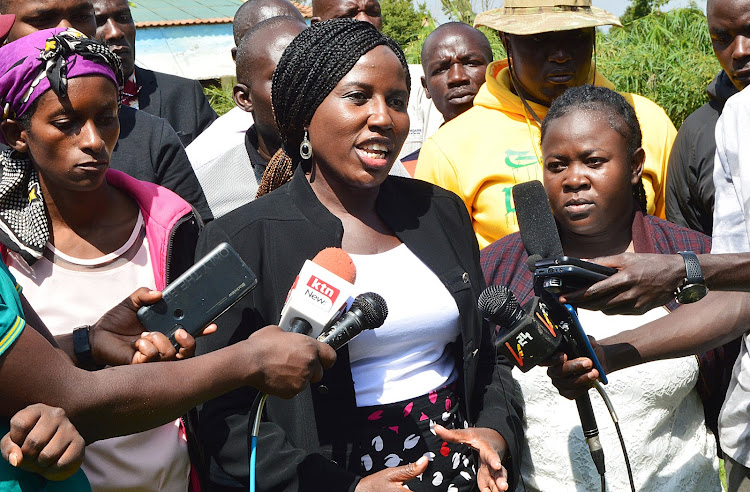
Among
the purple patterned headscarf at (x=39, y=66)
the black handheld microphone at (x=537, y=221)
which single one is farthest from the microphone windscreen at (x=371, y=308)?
the purple patterned headscarf at (x=39, y=66)

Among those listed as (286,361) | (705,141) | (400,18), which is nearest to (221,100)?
(400,18)

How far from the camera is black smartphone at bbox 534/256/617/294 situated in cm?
254

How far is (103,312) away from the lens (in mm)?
2826

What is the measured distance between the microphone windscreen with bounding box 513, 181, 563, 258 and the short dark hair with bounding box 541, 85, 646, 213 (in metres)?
0.71

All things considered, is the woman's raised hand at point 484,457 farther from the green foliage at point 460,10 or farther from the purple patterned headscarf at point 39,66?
→ the green foliage at point 460,10

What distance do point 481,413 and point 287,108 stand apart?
3.94ft

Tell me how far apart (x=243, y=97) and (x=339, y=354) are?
243 cm

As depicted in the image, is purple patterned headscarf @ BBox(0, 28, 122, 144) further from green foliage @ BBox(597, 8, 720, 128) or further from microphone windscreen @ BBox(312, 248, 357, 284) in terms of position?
green foliage @ BBox(597, 8, 720, 128)

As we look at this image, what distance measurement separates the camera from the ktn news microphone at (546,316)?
8.45 ft

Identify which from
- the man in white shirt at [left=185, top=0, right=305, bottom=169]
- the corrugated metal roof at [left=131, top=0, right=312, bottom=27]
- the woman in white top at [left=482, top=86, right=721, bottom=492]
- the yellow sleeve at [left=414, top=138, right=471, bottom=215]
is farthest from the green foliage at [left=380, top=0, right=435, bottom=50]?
the woman in white top at [left=482, top=86, right=721, bottom=492]

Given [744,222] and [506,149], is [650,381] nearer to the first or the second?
[744,222]

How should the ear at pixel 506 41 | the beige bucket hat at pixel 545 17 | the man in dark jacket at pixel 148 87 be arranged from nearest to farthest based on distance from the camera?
the beige bucket hat at pixel 545 17 → the ear at pixel 506 41 → the man in dark jacket at pixel 148 87

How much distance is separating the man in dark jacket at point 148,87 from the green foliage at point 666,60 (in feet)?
18.1

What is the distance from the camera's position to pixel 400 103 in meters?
3.09
